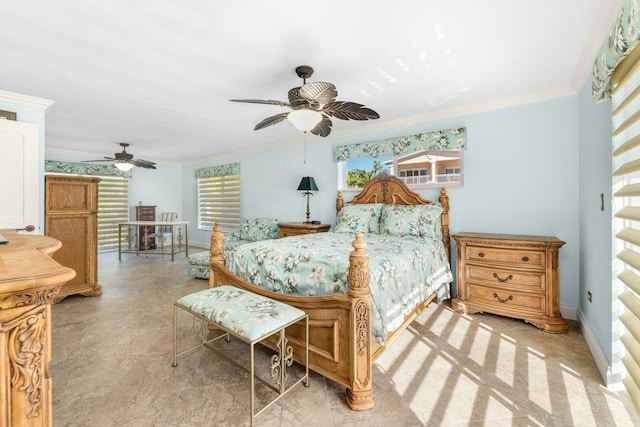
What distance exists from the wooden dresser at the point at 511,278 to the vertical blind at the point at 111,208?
708 cm

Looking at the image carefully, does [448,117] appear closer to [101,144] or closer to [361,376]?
[361,376]

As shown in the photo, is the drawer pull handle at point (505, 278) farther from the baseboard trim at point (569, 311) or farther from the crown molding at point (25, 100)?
the crown molding at point (25, 100)

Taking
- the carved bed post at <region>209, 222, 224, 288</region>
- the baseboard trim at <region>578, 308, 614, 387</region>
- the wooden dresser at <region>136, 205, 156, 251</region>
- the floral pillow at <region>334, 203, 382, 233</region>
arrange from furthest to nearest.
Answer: the wooden dresser at <region>136, 205, 156, 251</region> → the floral pillow at <region>334, 203, 382, 233</region> → the carved bed post at <region>209, 222, 224, 288</region> → the baseboard trim at <region>578, 308, 614, 387</region>

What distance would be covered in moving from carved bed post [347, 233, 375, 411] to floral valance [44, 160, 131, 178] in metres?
6.60

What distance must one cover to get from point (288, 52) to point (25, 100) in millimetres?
3027

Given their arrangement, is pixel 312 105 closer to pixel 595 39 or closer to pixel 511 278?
pixel 595 39

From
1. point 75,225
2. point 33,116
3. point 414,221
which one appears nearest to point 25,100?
point 33,116

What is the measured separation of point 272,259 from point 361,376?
101 centimetres

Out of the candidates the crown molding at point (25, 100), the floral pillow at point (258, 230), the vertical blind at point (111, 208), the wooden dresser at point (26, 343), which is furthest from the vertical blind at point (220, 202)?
the wooden dresser at point (26, 343)

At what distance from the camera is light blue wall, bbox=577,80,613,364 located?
193 centimetres

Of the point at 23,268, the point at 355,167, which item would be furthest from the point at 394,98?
the point at 23,268

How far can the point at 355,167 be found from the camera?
4441mm

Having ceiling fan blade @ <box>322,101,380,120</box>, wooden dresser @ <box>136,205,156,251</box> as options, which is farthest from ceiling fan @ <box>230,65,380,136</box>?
wooden dresser @ <box>136,205,156,251</box>

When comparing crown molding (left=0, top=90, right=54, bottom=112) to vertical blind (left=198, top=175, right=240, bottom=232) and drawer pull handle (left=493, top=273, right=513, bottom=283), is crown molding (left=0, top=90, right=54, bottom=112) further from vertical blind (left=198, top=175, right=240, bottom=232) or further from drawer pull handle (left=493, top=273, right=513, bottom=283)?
drawer pull handle (left=493, top=273, right=513, bottom=283)
